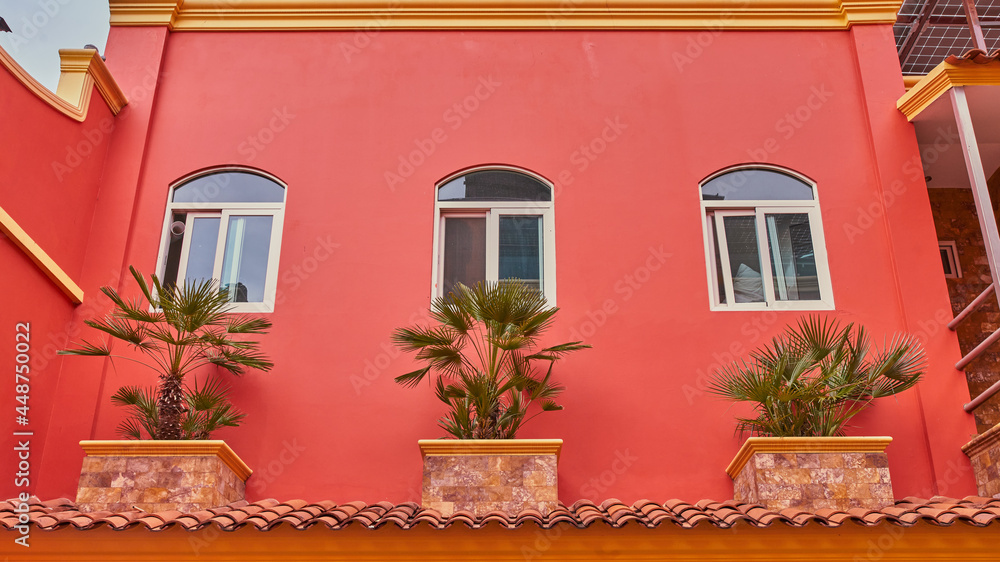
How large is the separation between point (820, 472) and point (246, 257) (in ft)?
17.8

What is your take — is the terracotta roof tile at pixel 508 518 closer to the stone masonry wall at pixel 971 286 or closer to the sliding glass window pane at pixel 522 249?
the sliding glass window pane at pixel 522 249

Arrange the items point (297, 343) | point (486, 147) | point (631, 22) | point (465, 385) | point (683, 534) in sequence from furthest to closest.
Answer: point (631, 22)
point (486, 147)
point (297, 343)
point (465, 385)
point (683, 534)

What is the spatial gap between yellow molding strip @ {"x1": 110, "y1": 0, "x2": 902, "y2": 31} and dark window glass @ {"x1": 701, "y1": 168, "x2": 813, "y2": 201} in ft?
5.80

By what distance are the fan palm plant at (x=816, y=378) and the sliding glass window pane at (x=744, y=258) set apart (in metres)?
0.54

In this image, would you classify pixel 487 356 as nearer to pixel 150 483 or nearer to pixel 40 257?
pixel 150 483

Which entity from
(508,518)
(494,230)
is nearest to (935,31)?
(494,230)

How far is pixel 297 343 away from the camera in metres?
8.69

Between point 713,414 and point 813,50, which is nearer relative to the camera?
point 713,414

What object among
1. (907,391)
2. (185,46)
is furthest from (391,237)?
(907,391)

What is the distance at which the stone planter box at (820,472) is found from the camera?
7.20 metres

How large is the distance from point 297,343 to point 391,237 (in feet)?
4.36

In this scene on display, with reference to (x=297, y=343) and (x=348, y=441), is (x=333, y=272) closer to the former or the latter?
(x=297, y=343)

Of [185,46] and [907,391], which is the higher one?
[185,46]

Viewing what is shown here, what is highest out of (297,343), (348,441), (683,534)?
(297,343)
